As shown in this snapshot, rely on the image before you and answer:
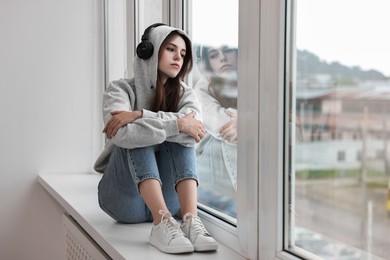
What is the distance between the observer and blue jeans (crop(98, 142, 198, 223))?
145 cm

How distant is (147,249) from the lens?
1378 mm

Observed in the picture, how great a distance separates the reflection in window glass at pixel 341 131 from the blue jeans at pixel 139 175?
1.16 ft

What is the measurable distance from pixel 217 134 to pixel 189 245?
418mm

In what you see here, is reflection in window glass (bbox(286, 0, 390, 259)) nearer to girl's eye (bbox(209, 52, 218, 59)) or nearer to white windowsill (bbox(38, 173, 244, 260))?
white windowsill (bbox(38, 173, 244, 260))

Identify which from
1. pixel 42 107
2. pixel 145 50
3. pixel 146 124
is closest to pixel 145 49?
pixel 145 50

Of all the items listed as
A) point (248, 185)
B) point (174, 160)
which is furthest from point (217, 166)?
point (248, 185)

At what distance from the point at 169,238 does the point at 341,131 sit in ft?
1.67

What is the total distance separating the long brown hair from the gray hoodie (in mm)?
15

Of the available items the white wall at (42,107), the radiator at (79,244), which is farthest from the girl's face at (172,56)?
the white wall at (42,107)

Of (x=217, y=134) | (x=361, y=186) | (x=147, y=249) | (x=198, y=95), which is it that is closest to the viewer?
(x=361, y=186)

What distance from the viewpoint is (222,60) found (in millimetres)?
1593

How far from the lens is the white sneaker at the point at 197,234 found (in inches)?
52.8

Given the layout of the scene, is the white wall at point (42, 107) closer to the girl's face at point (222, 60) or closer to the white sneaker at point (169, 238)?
the girl's face at point (222, 60)

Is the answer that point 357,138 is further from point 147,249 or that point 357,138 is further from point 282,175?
point 147,249
